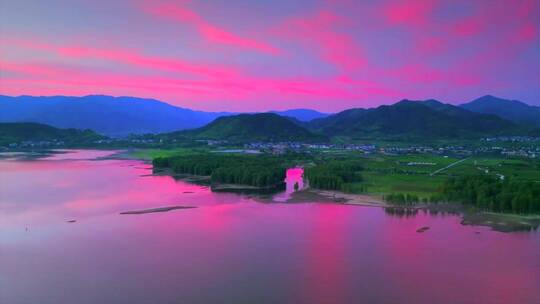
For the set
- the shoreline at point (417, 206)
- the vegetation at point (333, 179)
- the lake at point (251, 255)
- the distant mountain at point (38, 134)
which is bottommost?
the lake at point (251, 255)

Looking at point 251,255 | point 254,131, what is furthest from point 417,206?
point 254,131

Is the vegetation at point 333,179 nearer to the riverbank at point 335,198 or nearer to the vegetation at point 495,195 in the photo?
the riverbank at point 335,198

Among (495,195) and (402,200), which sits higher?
(495,195)

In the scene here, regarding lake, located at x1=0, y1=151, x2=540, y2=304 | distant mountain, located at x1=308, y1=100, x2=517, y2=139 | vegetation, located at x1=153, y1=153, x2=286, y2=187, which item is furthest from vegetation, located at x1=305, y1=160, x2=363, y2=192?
distant mountain, located at x1=308, y1=100, x2=517, y2=139

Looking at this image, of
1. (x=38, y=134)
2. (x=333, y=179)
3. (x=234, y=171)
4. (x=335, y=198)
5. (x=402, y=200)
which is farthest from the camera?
(x=38, y=134)

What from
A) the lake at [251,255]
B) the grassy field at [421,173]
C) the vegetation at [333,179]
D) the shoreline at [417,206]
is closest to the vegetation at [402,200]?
the shoreline at [417,206]

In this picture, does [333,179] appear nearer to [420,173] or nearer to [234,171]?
[234,171]

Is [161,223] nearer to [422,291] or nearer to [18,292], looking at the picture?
[18,292]

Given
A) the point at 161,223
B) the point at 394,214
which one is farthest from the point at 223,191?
the point at 394,214
